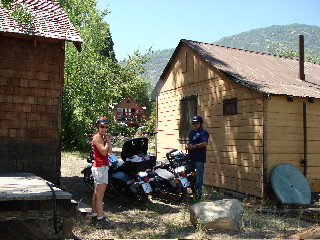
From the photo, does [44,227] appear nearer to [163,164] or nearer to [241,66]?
[163,164]

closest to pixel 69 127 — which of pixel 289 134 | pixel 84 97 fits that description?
pixel 84 97

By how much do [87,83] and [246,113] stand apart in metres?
13.7

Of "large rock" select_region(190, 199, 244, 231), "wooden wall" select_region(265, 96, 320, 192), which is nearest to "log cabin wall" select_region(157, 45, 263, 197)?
"wooden wall" select_region(265, 96, 320, 192)

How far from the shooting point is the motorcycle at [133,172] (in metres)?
7.60

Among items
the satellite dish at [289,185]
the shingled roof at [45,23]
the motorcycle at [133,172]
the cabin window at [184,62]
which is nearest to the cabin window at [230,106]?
the satellite dish at [289,185]

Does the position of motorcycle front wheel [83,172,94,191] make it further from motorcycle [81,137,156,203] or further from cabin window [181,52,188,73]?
cabin window [181,52,188,73]

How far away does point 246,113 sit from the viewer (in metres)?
9.76

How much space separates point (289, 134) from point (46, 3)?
27.2ft

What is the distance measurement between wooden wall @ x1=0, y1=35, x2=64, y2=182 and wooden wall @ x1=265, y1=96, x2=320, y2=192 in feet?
18.4

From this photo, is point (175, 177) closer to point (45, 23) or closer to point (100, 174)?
point (100, 174)

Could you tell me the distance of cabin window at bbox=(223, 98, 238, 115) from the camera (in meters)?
10.3

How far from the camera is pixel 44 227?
20.8 ft

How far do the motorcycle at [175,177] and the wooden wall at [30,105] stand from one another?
8.97 feet

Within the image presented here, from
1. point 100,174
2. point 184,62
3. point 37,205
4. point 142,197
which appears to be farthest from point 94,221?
point 184,62
